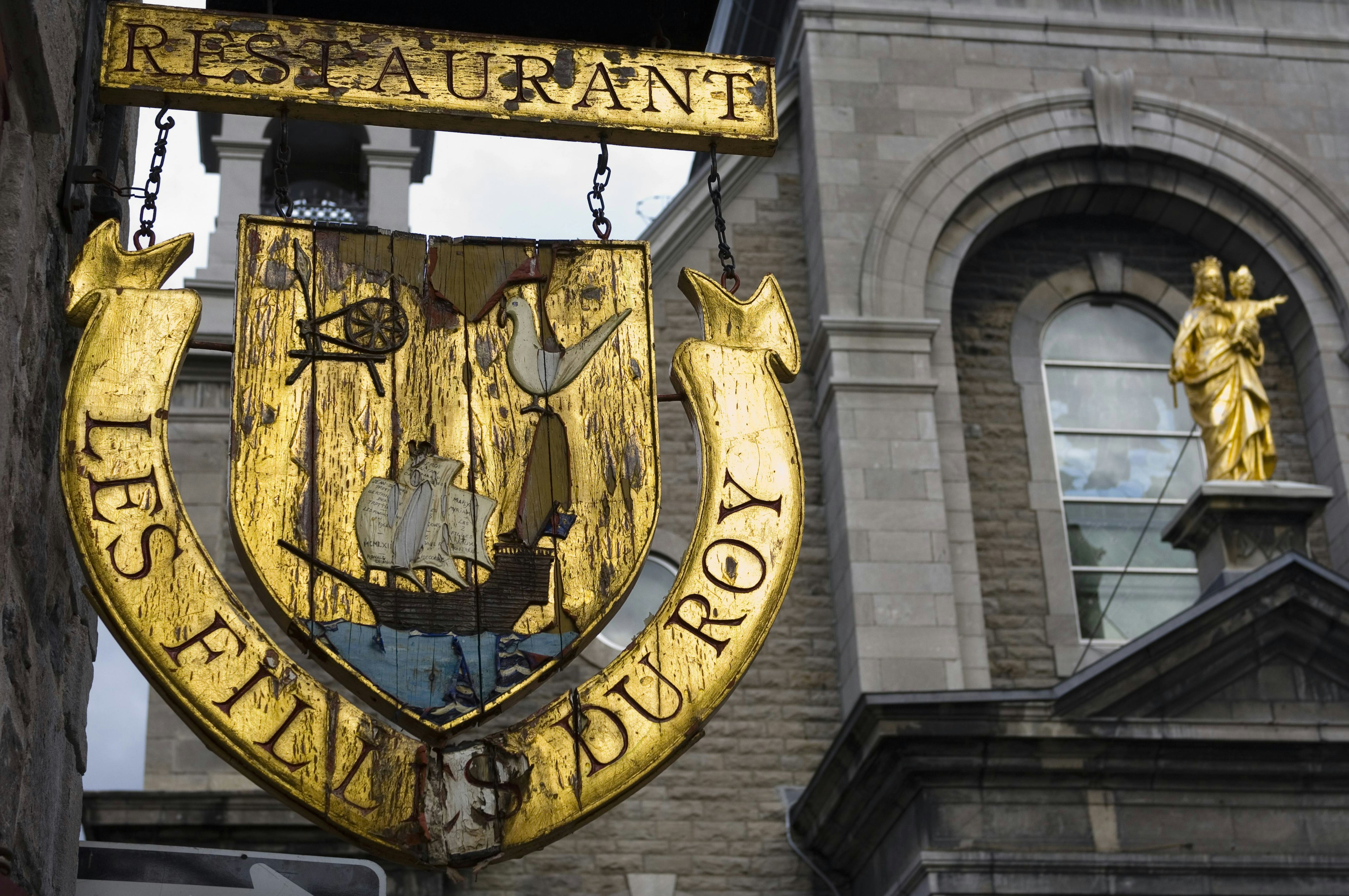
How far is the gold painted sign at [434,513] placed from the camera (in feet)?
12.0

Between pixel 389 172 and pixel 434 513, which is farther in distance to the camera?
pixel 389 172

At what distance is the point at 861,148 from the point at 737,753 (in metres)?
4.95

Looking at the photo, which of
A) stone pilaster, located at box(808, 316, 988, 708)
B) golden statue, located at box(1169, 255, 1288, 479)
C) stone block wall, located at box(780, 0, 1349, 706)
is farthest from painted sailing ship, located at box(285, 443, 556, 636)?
golden statue, located at box(1169, 255, 1288, 479)

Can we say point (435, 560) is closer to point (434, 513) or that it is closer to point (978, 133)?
point (434, 513)

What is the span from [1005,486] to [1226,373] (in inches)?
75.5

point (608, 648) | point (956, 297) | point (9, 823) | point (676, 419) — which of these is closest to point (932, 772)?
Answer: point (608, 648)

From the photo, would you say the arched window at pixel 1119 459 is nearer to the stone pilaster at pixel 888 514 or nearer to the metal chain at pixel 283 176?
the stone pilaster at pixel 888 514

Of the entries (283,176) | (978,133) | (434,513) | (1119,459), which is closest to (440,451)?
(434,513)

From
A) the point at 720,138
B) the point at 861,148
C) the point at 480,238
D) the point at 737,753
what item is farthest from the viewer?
the point at 861,148

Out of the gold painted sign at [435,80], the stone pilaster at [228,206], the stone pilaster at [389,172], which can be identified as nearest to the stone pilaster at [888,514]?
the stone pilaster at [389,172]

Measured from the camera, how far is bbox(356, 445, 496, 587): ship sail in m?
3.88

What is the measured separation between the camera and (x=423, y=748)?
12.0 feet

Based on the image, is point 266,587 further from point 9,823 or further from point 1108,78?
point 1108,78

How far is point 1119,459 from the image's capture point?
14750mm
